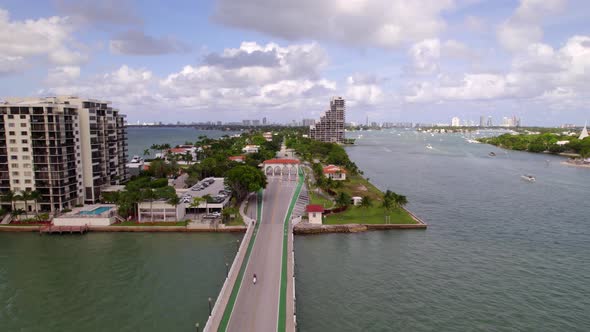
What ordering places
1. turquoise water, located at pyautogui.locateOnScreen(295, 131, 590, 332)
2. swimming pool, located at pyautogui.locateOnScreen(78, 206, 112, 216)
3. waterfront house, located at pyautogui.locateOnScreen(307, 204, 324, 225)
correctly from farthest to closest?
swimming pool, located at pyautogui.locateOnScreen(78, 206, 112, 216) → waterfront house, located at pyautogui.locateOnScreen(307, 204, 324, 225) → turquoise water, located at pyautogui.locateOnScreen(295, 131, 590, 332)

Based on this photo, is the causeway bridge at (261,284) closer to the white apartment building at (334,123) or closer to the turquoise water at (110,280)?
the turquoise water at (110,280)

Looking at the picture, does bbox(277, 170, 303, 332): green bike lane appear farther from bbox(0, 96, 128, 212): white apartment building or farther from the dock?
bbox(0, 96, 128, 212): white apartment building

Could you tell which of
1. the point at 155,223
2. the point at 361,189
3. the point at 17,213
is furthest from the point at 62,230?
the point at 361,189

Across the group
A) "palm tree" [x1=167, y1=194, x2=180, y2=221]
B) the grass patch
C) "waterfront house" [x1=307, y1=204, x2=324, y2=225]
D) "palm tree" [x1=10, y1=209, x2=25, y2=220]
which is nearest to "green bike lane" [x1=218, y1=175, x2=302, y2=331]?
"waterfront house" [x1=307, y1=204, x2=324, y2=225]

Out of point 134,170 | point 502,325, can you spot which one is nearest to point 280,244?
point 502,325

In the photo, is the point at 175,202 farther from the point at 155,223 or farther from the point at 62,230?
the point at 62,230

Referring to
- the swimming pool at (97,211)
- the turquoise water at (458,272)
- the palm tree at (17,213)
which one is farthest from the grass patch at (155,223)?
the turquoise water at (458,272)

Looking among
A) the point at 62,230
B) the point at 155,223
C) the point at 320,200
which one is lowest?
the point at 62,230
